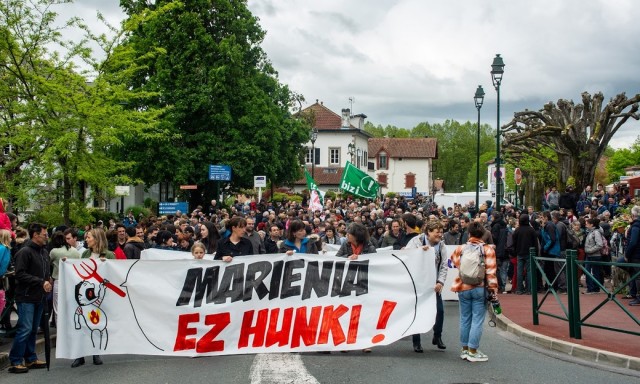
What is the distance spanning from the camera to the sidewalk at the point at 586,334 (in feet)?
30.7

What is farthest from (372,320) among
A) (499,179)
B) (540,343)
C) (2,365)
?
(499,179)

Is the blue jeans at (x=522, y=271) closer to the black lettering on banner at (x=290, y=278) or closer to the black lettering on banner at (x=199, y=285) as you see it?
the black lettering on banner at (x=290, y=278)

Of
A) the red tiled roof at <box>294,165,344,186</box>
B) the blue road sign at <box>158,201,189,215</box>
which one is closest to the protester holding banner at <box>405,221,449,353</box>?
the blue road sign at <box>158,201,189,215</box>

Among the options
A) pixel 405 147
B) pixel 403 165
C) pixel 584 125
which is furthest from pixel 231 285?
pixel 405 147

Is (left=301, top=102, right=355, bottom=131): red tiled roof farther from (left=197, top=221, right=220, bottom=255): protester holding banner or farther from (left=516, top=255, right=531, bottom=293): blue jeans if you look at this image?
(left=197, top=221, right=220, bottom=255): protester holding banner

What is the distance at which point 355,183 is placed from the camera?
32.8m

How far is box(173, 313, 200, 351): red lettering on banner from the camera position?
9281 mm

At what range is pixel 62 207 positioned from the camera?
18.9m

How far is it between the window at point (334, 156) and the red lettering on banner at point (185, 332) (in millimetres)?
84412

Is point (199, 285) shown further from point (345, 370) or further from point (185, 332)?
point (345, 370)

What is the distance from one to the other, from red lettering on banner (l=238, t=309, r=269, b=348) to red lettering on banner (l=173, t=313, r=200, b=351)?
0.58 metres

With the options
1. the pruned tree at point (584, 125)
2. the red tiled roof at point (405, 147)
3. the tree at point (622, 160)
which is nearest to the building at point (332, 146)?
the red tiled roof at point (405, 147)

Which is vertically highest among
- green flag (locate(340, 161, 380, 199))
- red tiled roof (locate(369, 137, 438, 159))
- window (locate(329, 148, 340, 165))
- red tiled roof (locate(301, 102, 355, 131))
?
red tiled roof (locate(301, 102, 355, 131))

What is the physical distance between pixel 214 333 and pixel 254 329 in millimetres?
503
